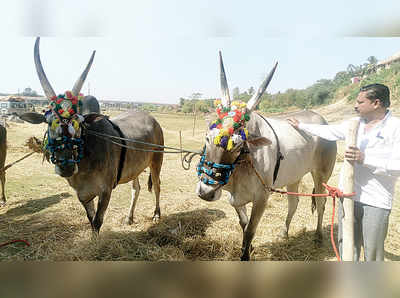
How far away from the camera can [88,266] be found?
2158 millimetres

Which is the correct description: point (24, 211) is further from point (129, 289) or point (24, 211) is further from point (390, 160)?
point (390, 160)

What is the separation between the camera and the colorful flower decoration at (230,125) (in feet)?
6.37

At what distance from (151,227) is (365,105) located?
311 cm

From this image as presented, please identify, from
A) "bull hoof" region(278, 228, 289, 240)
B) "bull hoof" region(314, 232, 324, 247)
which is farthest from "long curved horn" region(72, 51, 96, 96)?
"bull hoof" region(314, 232, 324, 247)

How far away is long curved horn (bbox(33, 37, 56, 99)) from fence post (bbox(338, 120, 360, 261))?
105 inches

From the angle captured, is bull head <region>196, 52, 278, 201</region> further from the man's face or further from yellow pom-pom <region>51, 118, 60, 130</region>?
yellow pom-pom <region>51, 118, 60, 130</region>

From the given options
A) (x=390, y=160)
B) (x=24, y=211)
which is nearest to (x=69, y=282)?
(x=24, y=211)

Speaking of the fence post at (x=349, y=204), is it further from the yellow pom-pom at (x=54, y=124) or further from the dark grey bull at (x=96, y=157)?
the yellow pom-pom at (x=54, y=124)

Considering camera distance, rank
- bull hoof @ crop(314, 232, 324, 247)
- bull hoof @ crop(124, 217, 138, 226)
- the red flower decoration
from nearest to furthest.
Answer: the red flower decoration
bull hoof @ crop(314, 232, 324, 247)
bull hoof @ crop(124, 217, 138, 226)

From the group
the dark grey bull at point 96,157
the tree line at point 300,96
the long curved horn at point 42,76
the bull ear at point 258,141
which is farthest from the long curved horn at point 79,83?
the bull ear at point 258,141

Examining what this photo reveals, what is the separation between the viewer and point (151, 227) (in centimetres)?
362

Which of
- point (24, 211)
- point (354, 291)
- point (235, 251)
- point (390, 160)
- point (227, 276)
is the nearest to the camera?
point (390, 160)

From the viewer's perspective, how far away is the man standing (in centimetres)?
172

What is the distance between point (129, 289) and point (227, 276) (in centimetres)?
87
